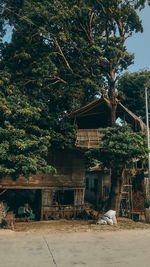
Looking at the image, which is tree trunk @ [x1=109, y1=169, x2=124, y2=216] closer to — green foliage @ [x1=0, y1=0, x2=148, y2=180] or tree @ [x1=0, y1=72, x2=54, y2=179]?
green foliage @ [x1=0, y1=0, x2=148, y2=180]

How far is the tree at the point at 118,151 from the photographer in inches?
553

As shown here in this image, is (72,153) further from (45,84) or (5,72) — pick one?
(5,72)

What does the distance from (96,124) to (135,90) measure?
897 cm

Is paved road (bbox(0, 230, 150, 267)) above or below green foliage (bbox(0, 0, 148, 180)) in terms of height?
below

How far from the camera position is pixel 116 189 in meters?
16.1

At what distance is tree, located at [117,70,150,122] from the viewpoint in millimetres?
26506

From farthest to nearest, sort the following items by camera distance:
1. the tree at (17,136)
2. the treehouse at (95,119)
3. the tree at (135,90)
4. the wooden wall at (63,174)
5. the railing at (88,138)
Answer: the tree at (135,90)
the wooden wall at (63,174)
the treehouse at (95,119)
the railing at (88,138)
the tree at (17,136)

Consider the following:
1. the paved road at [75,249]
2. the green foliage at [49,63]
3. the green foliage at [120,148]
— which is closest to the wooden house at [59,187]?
the green foliage at [49,63]

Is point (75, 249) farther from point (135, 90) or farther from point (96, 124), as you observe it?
point (135, 90)

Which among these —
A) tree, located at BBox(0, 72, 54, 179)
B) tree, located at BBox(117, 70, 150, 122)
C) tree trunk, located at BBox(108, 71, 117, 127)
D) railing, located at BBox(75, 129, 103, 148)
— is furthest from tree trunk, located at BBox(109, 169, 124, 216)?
tree, located at BBox(117, 70, 150, 122)

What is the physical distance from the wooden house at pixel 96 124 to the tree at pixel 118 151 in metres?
0.91

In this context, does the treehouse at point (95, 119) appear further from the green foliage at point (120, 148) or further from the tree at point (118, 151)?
the tree at point (118, 151)

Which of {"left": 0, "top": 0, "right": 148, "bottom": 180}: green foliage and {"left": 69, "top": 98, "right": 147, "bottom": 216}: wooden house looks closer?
{"left": 0, "top": 0, "right": 148, "bottom": 180}: green foliage

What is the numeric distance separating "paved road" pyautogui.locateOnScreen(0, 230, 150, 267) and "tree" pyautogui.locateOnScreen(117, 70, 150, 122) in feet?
56.0
